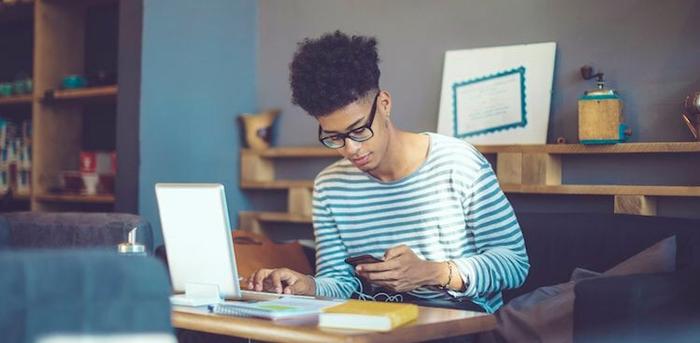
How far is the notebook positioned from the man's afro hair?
0.61 m

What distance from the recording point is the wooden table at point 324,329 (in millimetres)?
1697

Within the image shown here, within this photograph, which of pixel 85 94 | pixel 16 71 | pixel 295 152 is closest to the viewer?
pixel 295 152

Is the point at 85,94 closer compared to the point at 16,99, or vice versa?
the point at 85,94

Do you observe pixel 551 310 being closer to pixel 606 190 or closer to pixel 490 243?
pixel 490 243

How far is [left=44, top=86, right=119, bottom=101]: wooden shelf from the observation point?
4.32 metres

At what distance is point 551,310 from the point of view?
2.56m

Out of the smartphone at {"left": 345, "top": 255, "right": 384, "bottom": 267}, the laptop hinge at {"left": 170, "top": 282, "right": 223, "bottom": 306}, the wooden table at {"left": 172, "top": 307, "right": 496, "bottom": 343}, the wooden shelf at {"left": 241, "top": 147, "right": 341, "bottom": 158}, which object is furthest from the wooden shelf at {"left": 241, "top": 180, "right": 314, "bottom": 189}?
the wooden table at {"left": 172, "top": 307, "right": 496, "bottom": 343}

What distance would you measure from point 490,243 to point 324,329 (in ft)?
3.08

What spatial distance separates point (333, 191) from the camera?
2863 millimetres

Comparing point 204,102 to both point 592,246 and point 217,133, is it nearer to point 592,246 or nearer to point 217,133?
point 217,133

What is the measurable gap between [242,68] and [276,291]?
7.59 feet

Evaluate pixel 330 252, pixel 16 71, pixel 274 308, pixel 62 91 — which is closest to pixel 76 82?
pixel 62 91

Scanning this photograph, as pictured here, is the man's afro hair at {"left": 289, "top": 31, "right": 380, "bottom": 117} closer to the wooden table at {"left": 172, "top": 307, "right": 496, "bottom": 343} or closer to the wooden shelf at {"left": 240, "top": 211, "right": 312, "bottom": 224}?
the wooden table at {"left": 172, "top": 307, "right": 496, "bottom": 343}

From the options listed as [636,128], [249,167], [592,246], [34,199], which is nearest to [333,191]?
[592,246]
